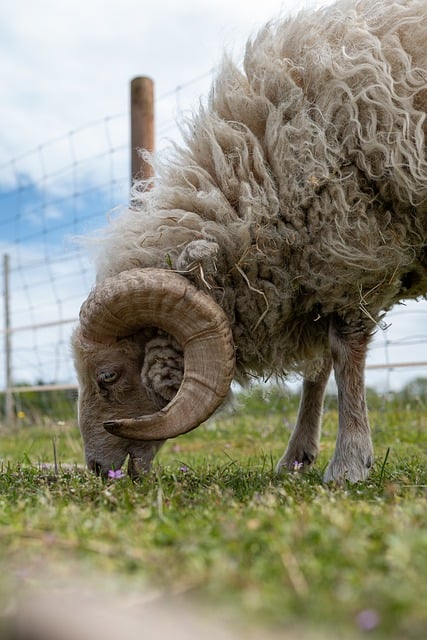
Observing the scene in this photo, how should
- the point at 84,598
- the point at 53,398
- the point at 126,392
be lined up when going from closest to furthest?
the point at 84,598
the point at 126,392
the point at 53,398

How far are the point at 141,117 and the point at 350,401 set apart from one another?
4.75 meters

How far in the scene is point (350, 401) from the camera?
442 centimetres

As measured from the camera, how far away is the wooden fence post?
7934mm

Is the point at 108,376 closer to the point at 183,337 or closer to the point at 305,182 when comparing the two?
the point at 183,337

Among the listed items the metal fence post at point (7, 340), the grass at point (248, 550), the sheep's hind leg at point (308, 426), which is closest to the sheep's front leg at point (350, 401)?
the grass at point (248, 550)

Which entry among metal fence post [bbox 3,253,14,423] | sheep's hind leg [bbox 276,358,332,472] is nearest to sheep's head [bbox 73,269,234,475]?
sheep's hind leg [bbox 276,358,332,472]

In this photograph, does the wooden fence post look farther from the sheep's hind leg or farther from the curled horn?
the curled horn

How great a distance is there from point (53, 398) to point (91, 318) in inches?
341

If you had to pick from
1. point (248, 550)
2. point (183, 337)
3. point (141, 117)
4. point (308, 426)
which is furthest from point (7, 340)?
point (248, 550)

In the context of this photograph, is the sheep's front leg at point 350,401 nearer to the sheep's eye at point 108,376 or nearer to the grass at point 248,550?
the grass at point 248,550

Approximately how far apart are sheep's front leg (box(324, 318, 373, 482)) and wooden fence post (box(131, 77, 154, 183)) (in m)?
4.18

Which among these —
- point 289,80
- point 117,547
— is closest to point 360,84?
point 289,80

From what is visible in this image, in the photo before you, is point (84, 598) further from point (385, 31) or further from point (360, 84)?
point (385, 31)

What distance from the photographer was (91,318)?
4.37m
